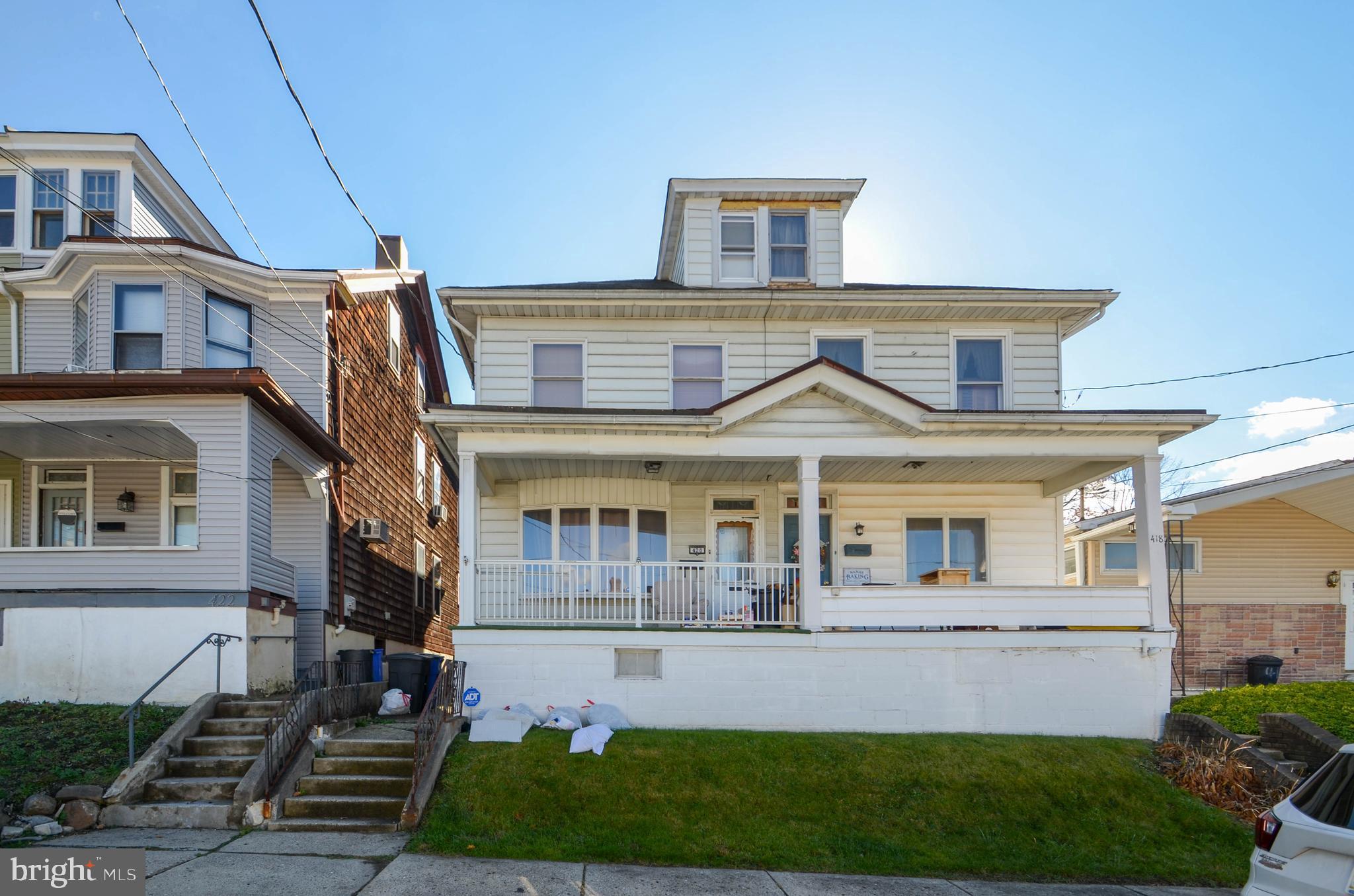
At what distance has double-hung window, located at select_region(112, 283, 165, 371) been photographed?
1528 cm

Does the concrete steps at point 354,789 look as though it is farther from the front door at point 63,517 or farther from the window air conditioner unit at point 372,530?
the front door at point 63,517

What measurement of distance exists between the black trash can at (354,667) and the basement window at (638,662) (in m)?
3.73

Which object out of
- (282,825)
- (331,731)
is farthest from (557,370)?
(282,825)

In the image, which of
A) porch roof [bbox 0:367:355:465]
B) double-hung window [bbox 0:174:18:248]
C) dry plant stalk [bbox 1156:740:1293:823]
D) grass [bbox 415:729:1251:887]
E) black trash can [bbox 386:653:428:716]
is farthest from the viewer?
double-hung window [bbox 0:174:18:248]

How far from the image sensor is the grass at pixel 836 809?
A: 9797 mm

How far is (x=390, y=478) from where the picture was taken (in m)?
21.0

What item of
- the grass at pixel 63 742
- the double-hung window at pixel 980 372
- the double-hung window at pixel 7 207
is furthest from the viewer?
the double-hung window at pixel 7 207

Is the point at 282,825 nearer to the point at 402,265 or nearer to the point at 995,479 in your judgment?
the point at 995,479

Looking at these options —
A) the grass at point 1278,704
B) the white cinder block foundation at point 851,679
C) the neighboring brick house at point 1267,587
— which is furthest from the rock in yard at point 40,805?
the neighboring brick house at point 1267,587

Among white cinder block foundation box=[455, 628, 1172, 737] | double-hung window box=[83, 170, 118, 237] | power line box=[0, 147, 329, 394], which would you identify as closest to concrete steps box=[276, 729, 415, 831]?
white cinder block foundation box=[455, 628, 1172, 737]

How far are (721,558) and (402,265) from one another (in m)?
10.5

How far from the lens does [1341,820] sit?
543 centimetres

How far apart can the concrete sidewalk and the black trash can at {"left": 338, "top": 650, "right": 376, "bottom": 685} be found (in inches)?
177

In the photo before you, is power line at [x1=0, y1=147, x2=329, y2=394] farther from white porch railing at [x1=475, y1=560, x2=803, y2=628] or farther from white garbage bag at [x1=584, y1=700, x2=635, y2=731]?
white garbage bag at [x1=584, y1=700, x2=635, y2=731]
